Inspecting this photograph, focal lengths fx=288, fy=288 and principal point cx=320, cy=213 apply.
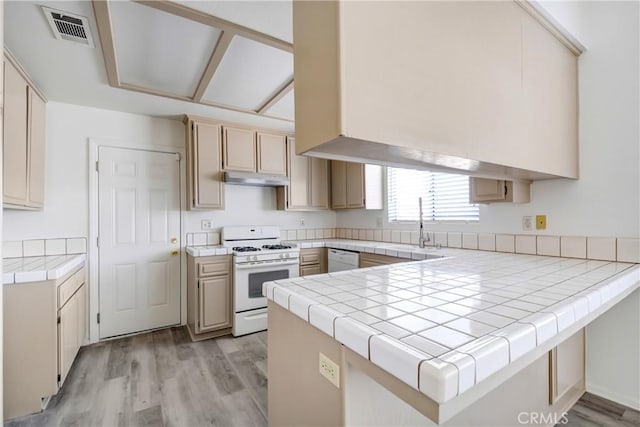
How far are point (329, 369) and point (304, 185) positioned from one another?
3085mm

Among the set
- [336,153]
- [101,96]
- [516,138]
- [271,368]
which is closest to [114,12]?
[101,96]

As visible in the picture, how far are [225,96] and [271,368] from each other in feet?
7.60

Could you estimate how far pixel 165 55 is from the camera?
196cm

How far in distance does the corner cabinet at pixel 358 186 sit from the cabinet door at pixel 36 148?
3.01 meters

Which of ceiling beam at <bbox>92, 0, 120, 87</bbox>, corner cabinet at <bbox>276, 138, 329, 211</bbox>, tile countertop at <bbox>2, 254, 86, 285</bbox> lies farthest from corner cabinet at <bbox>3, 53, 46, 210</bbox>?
corner cabinet at <bbox>276, 138, 329, 211</bbox>

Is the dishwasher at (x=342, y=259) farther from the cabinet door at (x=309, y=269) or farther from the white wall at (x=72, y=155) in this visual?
the white wall at (x=72, y=155)

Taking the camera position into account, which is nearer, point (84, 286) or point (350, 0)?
point (350, 0)

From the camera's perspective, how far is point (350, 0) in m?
0.84

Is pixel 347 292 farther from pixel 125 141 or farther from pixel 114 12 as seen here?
pixel 125 141

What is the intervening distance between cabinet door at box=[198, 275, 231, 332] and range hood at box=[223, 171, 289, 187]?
1.04 m

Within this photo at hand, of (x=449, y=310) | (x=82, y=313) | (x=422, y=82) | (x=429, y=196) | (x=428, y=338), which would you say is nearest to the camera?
(x=428, y=338)

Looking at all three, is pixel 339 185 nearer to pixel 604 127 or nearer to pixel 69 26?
pixel 604 127

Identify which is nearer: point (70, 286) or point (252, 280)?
point (70, 286)

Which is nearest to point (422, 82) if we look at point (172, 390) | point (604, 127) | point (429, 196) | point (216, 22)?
point (216, 22)
